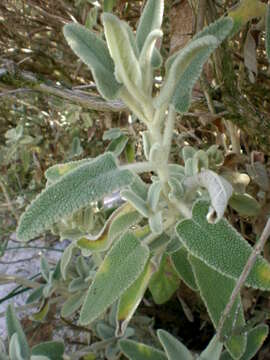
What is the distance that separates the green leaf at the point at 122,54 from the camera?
57cm

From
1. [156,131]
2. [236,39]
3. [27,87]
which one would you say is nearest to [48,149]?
[27,87]

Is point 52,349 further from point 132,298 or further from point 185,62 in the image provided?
point 185,62

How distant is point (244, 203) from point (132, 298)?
0.26m

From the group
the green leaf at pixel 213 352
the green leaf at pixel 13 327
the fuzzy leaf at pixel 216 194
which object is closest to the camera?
the fuzzy leaf at pixel 216 194

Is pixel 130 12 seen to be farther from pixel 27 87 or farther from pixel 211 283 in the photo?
pixel 211 283

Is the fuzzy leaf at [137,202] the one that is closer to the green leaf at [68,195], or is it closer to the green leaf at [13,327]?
the green leaf at [68,195]

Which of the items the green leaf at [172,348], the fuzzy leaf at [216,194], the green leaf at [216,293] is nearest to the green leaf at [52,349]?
the green leaf at [172,348]

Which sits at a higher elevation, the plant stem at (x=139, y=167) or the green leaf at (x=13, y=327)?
the plant stem at (x=139, y=167)

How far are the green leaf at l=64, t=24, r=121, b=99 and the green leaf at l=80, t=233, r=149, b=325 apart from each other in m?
0.22

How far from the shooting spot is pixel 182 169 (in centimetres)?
77

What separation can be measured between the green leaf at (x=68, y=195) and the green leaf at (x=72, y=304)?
2.09ft

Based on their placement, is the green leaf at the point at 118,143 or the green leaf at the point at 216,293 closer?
the green leaf at the point at 216,293

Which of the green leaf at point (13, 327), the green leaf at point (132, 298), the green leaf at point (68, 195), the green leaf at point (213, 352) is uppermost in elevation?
the green leaf at point (68, 195)

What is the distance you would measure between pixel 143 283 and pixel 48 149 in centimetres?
118
